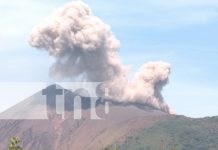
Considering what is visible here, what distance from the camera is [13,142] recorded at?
75.9m
